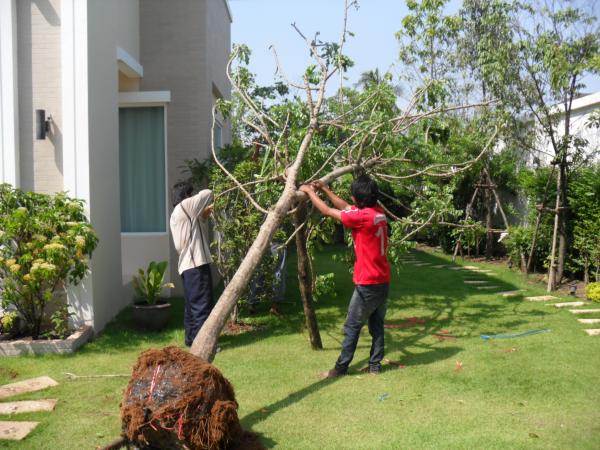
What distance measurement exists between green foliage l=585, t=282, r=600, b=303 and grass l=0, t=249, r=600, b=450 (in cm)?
96

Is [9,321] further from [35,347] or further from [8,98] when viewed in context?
[8,98]

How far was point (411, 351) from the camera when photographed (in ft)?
21.2

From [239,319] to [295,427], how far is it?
146 inches

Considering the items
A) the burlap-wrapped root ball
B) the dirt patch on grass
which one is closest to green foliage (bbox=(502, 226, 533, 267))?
the dirt patch on grass

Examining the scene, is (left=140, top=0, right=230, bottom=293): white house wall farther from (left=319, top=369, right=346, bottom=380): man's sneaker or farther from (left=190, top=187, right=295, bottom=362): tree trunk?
(left=319, top=369, right=346, bottom=380): man's sneaker

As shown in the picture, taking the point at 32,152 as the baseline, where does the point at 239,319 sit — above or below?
below

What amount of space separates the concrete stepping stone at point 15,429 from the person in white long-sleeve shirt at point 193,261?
237 centimetres

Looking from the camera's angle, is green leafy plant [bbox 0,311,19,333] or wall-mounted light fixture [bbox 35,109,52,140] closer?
green leafy plant [bbox 0,311,19,333]

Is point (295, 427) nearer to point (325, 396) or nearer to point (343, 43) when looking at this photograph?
point (325, 396)

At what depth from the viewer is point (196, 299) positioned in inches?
260

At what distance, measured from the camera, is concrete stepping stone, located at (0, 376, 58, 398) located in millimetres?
5172

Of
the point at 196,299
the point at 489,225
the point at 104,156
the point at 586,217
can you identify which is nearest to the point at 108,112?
the point at 104,156

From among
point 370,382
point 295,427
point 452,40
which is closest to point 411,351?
point 370,382

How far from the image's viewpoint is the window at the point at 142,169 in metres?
9.24
